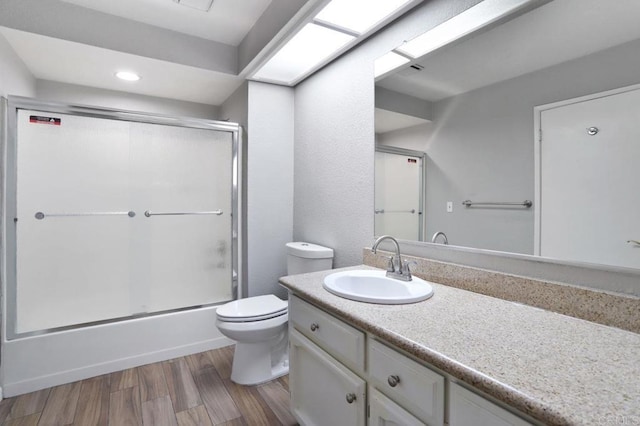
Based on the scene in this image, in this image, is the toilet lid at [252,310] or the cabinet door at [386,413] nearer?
the cabinet door at [386,413]

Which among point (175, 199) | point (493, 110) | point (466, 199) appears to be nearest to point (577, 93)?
point (493, 110)

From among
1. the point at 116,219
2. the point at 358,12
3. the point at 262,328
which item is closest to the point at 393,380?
the point at 262,328

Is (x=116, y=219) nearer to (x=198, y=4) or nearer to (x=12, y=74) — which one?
(x=12, y=74)

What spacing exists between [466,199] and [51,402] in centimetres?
256

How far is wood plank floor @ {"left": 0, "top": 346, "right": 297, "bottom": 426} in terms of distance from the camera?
167 centimetres

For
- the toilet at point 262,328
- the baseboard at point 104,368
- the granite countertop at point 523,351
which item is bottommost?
the baseboard at point 104,368

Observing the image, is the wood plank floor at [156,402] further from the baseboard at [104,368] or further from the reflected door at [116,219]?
the reflected door at [116,219]

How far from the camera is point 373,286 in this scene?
4.94 feet

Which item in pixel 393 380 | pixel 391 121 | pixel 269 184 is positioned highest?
pixel 391 121

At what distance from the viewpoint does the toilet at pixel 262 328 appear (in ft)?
6.16

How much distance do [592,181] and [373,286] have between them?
921mm

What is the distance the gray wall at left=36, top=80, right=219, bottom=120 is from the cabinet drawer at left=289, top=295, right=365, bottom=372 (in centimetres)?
262

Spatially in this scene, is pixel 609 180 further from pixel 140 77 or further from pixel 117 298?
pixel 140 77

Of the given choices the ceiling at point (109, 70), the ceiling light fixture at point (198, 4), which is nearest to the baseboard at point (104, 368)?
the ceiling at point (109, 70)
